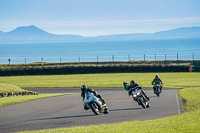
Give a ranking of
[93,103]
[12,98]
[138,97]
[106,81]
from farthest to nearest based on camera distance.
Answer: [106,81]
[12,98]
[138,97]
[93,103]

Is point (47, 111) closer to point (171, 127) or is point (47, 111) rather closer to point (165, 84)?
point (171, 127)

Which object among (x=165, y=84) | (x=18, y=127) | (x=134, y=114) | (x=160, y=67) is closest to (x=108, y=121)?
(x=134, y=114)

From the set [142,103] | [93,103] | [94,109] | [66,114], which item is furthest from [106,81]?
[93,103]

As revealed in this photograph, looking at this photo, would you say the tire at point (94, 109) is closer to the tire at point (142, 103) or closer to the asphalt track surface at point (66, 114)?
the asphalt track surface at point (66, 114)

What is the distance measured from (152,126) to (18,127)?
16.8ft

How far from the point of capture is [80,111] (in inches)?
751

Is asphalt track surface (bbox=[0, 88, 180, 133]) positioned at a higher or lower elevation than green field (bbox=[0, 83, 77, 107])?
lower

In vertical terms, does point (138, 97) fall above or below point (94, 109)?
above

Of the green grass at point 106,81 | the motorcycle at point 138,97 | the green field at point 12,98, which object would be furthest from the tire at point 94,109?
the green grass at point 106,81

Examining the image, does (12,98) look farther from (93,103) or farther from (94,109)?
(93,103)

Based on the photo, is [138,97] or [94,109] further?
[138,97]

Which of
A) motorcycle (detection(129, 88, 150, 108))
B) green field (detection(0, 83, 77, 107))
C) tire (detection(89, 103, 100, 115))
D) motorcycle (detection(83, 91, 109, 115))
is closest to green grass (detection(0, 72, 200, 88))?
green field (detection(0, 83, 77, 107))

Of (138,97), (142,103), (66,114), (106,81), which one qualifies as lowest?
(66,114)

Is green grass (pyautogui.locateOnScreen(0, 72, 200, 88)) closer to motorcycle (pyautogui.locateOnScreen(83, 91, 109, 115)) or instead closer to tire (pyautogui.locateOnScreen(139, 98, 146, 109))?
tire (pyautogui.locateOnScreen(139, 98, 146, 109))
